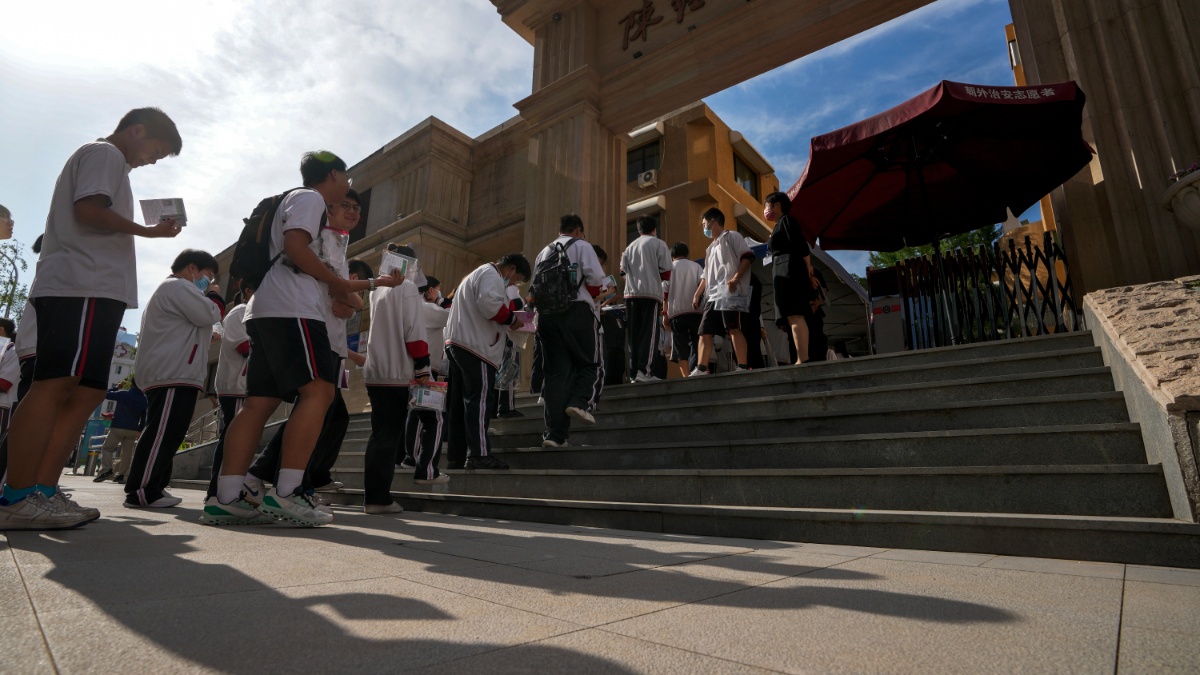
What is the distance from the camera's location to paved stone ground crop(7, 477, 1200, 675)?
108 centimetres

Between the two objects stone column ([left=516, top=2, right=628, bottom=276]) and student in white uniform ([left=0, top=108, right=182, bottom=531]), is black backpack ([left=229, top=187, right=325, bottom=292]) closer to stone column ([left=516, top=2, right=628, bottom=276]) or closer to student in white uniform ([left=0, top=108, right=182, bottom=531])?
student in white uniform ([left=0, top=108, right=182, bottom=531])

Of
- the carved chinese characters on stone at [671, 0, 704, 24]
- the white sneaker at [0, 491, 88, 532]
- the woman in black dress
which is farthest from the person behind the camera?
the carved chinese characters on stone at [671, 0, 704, 24]

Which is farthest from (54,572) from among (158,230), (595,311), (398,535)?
(595,311)

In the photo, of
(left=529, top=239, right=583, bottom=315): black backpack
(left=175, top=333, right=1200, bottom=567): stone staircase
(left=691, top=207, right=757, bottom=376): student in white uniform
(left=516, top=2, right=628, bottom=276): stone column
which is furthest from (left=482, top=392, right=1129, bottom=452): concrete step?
(left=516, top=2, right=628, bottom=276): stone column

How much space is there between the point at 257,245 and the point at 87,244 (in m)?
0.71

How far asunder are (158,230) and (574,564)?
2.64 metres

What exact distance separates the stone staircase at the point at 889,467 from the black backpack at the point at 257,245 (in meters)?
2.08

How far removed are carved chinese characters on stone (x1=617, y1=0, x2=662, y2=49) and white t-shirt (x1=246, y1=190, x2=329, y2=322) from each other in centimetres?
971

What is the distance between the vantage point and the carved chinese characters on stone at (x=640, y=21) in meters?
11.2

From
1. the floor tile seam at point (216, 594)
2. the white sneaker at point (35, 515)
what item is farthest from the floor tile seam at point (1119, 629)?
the white sneaker at point (35, 515)

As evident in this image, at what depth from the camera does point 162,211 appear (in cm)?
305

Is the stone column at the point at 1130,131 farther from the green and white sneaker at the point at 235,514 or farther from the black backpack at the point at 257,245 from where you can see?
the green and white sneaker at the point at 235,514

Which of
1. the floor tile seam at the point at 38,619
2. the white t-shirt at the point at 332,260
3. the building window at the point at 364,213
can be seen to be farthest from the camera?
the building window at the point at 364,213

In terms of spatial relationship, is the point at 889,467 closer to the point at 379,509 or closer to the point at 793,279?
the point at 793,279
